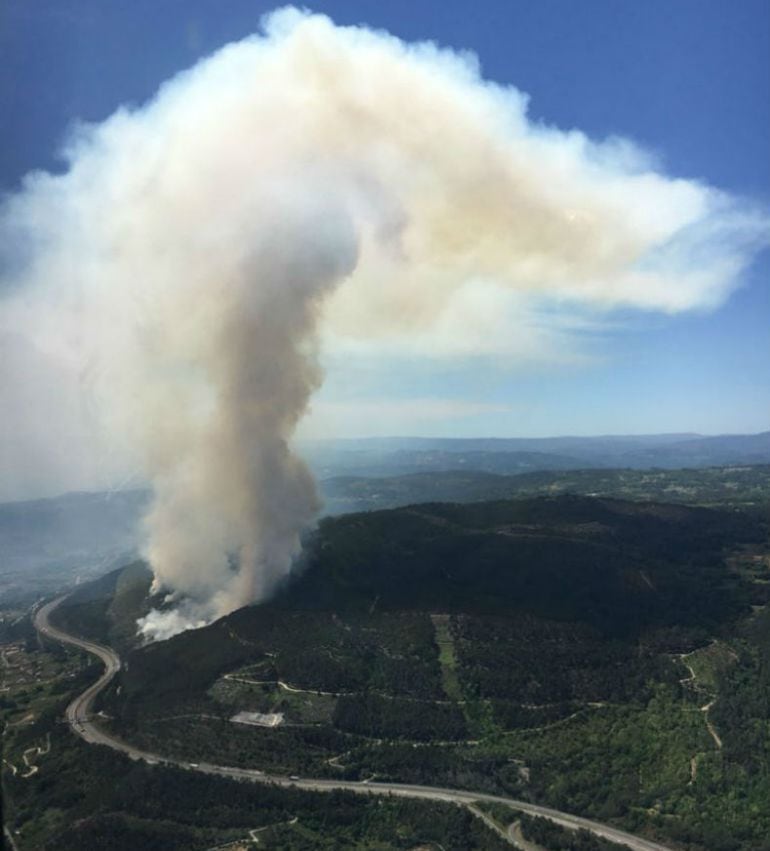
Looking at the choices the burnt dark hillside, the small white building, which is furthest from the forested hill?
the small white building

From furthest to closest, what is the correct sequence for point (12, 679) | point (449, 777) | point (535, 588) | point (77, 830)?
point (535, 588)
point (12, 679)
point (449, 777)
point (77, 830)

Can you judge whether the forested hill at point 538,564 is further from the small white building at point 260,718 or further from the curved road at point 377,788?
the curved road at point 377,788

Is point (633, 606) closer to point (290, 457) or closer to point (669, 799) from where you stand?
point (669, 799)

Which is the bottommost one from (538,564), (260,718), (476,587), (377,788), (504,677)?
(377,788)

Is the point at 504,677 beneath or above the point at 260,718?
above

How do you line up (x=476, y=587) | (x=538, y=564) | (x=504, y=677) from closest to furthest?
(x=504, y=677)
(x=476, y=587)
(x=538, y=564)

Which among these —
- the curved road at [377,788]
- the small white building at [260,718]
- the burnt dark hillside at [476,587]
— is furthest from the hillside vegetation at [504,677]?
the curved road at [377,788]

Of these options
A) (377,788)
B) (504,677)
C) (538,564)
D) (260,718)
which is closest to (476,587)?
(538,564)

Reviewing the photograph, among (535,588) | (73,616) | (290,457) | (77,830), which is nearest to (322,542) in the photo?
(290,457)

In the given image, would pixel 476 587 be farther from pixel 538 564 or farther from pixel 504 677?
pixel 504 677

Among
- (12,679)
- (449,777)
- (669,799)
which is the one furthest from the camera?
(12,679)

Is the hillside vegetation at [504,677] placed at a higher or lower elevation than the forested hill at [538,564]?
lower
